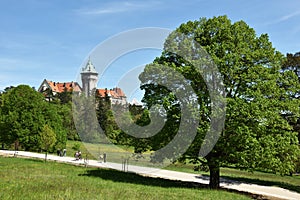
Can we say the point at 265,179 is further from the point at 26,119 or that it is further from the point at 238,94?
the point at 26,119

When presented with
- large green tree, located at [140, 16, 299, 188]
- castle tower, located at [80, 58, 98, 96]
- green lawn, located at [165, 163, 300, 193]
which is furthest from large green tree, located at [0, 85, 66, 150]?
large green tree, located at [140, 16, 299, 188]

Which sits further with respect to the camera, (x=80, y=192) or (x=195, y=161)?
(x=195, y=161)

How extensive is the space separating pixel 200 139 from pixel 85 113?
197 feet

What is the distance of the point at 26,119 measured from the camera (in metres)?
50.3

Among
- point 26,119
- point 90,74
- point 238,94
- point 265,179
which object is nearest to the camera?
point 238,94

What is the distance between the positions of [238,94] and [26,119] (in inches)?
1515

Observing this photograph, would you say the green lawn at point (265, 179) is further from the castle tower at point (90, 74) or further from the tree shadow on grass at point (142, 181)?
the castle tower at point (90, 74)

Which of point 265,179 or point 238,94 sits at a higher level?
point 238,94

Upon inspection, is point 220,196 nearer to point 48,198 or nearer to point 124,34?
point 48,198

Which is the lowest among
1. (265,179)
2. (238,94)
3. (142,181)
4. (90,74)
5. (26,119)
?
(265,179)

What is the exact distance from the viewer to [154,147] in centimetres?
2020

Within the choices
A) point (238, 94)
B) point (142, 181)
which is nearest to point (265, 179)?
point (142, 181)

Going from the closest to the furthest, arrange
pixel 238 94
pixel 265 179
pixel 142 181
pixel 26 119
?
1. pixel 238 94
2. pixel 142 181
3. pixel 265 179
4. pixel 26 119

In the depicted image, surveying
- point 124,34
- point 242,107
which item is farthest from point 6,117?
point 242,107
